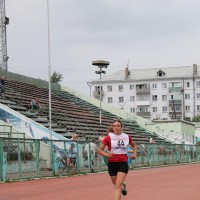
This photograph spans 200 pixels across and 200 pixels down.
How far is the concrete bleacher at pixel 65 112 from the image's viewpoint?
40.1 meters

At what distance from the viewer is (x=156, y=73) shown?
13138 centimetres

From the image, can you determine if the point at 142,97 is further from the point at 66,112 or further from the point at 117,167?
the point at 117,167

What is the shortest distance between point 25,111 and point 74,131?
4002 mm

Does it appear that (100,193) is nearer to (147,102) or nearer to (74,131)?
(74,131)

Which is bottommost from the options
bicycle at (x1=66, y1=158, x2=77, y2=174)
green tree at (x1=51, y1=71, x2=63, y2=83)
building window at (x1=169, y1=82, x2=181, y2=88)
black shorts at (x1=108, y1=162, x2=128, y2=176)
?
bicycle at (x1=66, y1=158, x2=77, y2=174)

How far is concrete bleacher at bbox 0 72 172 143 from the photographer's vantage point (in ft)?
131

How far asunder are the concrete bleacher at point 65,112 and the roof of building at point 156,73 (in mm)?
68587

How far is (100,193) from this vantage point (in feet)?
50.1

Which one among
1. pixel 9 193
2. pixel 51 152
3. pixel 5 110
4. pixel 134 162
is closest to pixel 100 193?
pixel 9 193

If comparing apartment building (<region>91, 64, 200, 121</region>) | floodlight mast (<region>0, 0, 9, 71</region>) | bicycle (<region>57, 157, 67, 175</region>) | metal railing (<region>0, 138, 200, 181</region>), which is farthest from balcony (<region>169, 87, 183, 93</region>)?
bicycle (<region>57, 157, 67, 175</region>)

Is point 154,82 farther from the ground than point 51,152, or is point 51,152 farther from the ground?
point 154,82

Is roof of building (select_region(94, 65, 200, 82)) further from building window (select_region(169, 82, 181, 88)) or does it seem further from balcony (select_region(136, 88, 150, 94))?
balcony (select_region(136, 88, 150, 94))

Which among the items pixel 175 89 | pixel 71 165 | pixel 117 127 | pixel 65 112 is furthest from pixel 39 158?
pixel 175 89

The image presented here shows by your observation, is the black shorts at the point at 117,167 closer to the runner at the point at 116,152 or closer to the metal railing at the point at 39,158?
the runner at the point at 116,152
